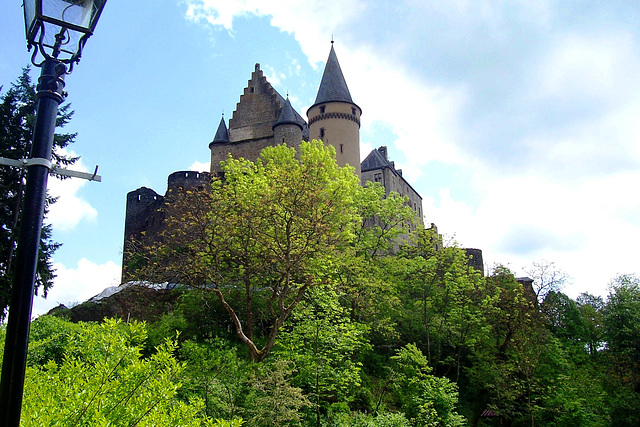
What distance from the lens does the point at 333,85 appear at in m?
42.2

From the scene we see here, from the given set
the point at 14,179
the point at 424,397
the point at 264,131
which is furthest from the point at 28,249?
the point at 264,131

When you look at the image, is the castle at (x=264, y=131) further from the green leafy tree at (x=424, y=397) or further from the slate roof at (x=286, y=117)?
the green leafy tree at (x=424, y=397)

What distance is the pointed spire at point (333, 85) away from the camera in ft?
136

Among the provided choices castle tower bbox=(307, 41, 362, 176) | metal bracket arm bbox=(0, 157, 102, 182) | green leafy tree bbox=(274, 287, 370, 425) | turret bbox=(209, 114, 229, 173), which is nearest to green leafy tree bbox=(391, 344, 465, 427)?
green leafy tree bbox=(274, 287, 370, 425)

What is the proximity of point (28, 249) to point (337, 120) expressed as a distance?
1491 inches

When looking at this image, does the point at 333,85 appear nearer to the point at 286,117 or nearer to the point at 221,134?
the point at 286,117

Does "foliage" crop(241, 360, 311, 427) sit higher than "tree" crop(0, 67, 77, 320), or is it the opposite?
"tree" crop(0, 67, 77, 320)

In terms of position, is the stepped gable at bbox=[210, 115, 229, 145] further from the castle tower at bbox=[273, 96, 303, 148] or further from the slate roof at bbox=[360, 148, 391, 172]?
the slate roof at bbox=[360, 148, 391, 172]

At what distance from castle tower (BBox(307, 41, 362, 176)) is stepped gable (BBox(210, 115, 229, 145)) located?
8574mm

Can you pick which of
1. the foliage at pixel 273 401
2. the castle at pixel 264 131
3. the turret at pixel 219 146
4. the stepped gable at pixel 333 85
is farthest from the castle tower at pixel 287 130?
the foliage at pixel 273 401

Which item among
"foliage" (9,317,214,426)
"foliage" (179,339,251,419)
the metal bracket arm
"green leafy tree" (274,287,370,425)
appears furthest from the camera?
"green leafy tree" (274,287,370,425)

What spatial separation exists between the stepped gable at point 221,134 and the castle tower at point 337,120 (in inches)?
338

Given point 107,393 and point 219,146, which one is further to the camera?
point 219,146

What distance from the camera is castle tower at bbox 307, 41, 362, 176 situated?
40.2 meters
